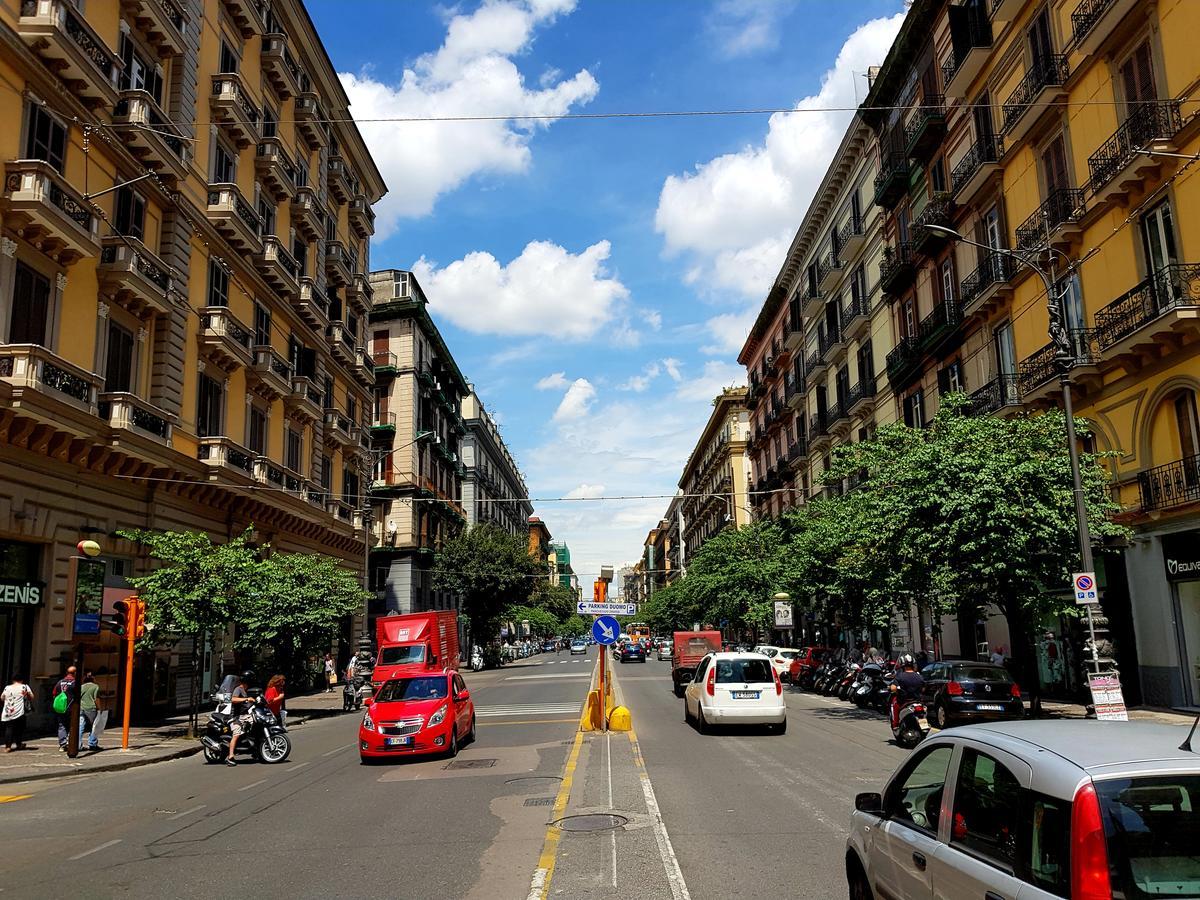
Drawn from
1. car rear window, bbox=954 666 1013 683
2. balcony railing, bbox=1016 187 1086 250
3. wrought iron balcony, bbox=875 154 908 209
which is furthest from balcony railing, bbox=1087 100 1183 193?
wrought iron balcony, bbox=875 154 908 209

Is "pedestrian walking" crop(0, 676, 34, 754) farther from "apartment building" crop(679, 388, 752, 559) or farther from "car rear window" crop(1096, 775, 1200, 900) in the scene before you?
"apartment building" crop(679, 388, 752, 559)

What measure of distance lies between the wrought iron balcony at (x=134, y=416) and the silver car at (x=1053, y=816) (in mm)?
22569

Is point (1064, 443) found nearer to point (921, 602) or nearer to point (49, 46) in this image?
point (921, 602)

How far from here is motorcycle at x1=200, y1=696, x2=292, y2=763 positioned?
18.0 metres

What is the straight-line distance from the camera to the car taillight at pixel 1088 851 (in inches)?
135

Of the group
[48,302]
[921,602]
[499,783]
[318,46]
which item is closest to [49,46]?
[48,302]

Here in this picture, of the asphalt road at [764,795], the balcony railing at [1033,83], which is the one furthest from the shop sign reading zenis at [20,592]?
the balcony railing at [1033,83]

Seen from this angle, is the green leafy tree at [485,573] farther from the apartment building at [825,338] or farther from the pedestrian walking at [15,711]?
the pedestrian walking at [15,711]

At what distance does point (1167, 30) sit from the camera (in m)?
20.7

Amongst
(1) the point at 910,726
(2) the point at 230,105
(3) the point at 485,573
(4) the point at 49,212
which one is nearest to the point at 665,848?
(1) the point at 910,726

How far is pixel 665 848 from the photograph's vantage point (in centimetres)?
912

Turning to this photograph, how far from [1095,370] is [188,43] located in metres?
27.1

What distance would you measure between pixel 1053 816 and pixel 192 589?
2202 cm

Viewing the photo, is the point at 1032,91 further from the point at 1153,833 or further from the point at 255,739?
the point at 1153,833
